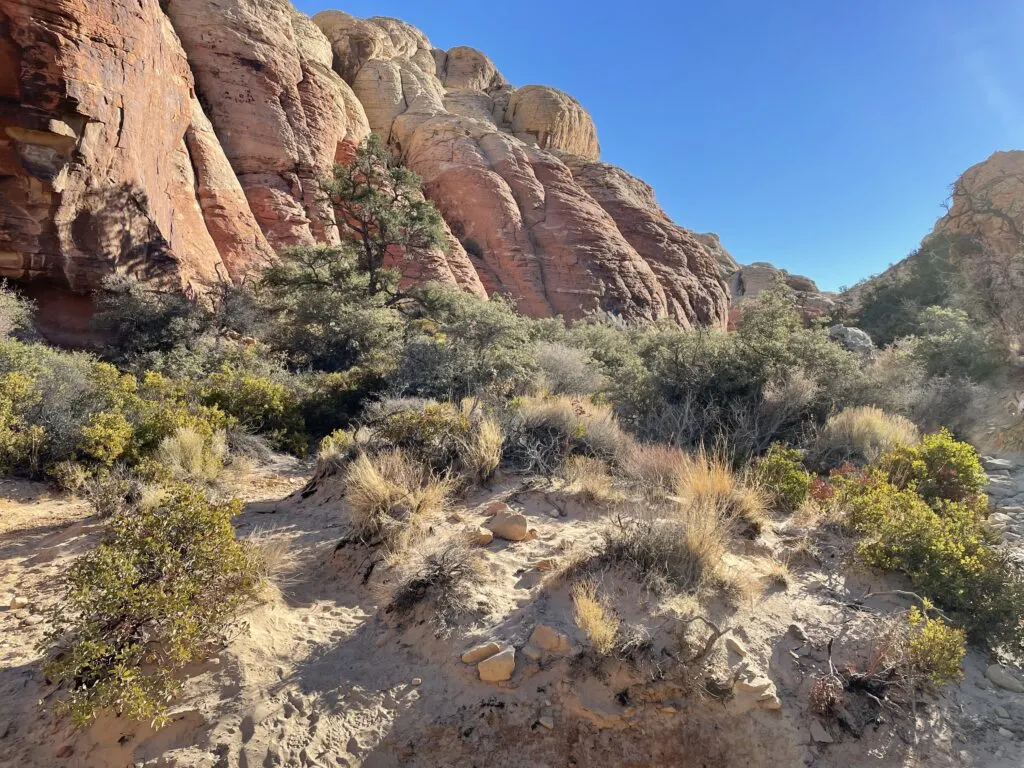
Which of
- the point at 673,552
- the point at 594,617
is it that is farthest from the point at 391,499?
the point at 673,552

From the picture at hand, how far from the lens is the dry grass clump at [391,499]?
4.02 metres

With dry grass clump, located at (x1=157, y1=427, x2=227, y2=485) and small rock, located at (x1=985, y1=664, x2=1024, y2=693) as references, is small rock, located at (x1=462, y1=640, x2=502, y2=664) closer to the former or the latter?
small rock, located at (x1=985, y1=664, x2=1024, y2=693)

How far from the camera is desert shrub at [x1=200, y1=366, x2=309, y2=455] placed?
743 centimetres

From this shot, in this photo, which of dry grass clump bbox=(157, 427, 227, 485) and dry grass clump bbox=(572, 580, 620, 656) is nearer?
dry grass clump bbox=(572, 580, 620, 656)

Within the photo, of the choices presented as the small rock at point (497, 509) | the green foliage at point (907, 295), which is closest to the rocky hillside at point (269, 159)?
the green foliage at point (907, 295)

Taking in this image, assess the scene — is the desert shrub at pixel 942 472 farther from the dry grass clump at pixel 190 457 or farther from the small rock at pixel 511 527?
Answer: the dry grass clump at pixel 190 457

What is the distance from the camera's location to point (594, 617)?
304cm

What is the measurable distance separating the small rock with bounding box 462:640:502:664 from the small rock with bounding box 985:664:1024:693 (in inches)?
122

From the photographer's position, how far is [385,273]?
15.4 m

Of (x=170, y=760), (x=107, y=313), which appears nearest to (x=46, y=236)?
(x=107, y=313)

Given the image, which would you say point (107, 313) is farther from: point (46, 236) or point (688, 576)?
point (688, 576)

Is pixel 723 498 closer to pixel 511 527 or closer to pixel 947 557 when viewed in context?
pixel 947 557

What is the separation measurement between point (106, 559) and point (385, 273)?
13.6 meters

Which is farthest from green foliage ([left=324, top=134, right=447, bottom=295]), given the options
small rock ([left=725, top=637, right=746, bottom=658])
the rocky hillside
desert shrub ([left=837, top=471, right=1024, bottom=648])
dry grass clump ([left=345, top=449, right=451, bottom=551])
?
small rock ([left=725, top=637, right=746, bottom=658])
